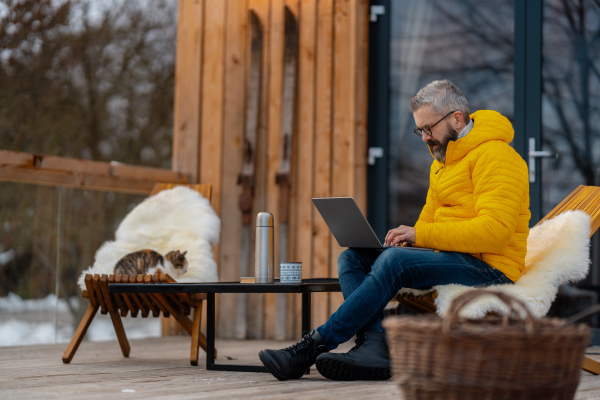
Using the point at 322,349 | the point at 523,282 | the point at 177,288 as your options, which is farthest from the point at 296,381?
the point at 523,282

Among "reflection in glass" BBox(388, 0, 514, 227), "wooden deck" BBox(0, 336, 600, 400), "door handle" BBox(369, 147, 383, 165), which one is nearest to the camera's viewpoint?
"wooden deck" BBox(0, 336, 600, 400)

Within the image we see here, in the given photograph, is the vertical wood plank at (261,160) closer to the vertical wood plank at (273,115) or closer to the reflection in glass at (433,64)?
the vertical wood plank at (273,115)

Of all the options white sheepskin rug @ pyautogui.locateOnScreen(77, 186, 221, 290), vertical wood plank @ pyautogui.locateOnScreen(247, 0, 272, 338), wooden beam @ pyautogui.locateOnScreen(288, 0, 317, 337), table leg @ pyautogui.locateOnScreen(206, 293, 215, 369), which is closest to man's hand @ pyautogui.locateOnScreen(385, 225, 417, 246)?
table leg @ pyautogui.locateOnScreen(206, 293, 215, 369)

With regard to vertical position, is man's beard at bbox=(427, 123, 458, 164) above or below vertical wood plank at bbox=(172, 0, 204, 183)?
below

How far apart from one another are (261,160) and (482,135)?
2415mm

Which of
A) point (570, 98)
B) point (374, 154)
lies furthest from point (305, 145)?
point (570, 98)

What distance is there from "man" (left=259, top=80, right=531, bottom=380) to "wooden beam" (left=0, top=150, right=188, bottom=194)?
2.16 meters

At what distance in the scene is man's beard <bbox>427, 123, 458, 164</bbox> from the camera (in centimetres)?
288

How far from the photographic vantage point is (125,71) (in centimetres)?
584

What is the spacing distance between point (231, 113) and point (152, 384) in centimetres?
272

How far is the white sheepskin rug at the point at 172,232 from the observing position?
3959 millimetres

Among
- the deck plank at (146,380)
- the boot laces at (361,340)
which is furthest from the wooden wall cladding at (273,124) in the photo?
the boot laces at (361,340)

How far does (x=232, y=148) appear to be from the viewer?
511 centimetres

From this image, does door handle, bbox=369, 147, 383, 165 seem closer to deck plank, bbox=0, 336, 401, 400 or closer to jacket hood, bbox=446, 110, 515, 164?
deck plank, bbox=0, 336, 401, 400
